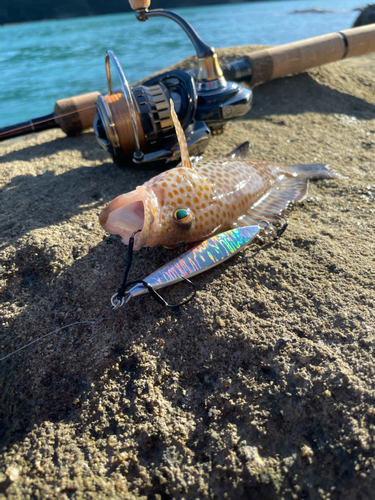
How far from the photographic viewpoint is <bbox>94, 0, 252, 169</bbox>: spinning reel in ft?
7.76

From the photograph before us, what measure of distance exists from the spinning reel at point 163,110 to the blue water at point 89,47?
423 centimetres

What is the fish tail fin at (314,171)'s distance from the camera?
2708 mm

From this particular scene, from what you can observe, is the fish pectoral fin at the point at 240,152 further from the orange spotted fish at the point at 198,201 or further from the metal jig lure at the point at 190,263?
the metal jig lure at the point at 190,263

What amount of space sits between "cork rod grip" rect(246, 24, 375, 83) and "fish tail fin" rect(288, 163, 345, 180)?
186 centimetres

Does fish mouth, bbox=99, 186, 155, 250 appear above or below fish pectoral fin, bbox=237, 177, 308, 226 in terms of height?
above

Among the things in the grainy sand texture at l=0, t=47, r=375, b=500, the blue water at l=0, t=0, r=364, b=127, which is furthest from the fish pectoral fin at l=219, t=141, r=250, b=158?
the blue water at l=0, t=0, r=364, b=127

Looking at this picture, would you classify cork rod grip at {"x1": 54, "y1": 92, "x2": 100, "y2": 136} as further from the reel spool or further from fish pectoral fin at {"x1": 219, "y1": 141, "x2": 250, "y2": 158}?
fish pectoral fin at {"x1": 219, "y1": 141, "x2": 250, "y2": 158}

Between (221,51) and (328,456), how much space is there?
5.30 m

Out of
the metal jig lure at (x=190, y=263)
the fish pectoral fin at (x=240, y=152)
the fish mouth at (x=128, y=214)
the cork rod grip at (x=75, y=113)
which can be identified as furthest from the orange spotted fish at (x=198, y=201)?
the cork rod grip at (x=75, y=113)

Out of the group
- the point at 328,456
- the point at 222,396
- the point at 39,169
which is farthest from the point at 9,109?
the point at 328,456

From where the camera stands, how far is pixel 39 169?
301 centimetres

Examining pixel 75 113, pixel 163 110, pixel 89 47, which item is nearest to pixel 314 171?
pixel 163 110

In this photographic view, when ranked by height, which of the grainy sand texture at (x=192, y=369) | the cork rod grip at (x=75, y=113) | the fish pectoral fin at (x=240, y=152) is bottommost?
the grainy sand texture at (x=192, y=369)

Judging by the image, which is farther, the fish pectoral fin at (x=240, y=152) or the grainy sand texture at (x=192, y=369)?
the fish pectoral fin at (x=240, y=152)
